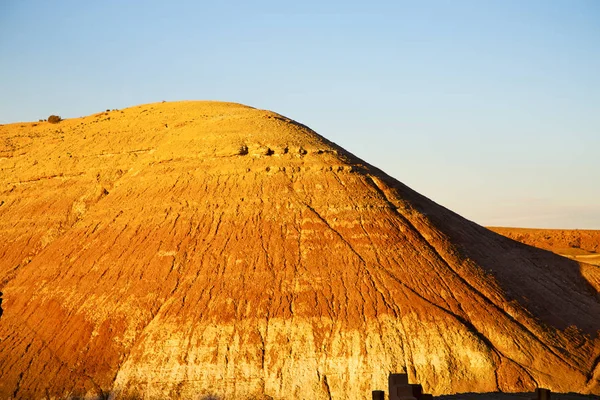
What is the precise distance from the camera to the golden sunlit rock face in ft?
125

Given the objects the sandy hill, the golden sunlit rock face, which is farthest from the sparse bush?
the sandy hill

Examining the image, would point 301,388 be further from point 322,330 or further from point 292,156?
point 292,156

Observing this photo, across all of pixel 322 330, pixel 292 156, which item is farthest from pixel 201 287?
pixel 292 156

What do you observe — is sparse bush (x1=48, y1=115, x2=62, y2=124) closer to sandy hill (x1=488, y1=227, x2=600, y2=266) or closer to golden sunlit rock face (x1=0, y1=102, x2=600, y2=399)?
golden sunlit rock face (x1=0, y1=102, x2=600, y2=399)

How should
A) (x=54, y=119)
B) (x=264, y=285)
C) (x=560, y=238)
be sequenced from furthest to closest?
1. (x=560, y=238)
2. (x=54, y=119)
3. (x=264, y=285)

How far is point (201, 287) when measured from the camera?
41719 millimetres

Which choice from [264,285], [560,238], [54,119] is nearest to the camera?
[264,285]

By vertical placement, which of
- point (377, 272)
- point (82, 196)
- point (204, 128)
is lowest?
point (377, 272)

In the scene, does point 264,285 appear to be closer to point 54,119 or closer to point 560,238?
point 54,119

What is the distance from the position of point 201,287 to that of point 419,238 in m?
11.6

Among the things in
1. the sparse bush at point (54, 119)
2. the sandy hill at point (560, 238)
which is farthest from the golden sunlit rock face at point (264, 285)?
the sandy hill at point (560, 238)

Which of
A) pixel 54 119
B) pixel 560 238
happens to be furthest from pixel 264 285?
pixel 560 238

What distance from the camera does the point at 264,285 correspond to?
41062 millimetres

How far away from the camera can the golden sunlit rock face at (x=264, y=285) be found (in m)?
38.0
